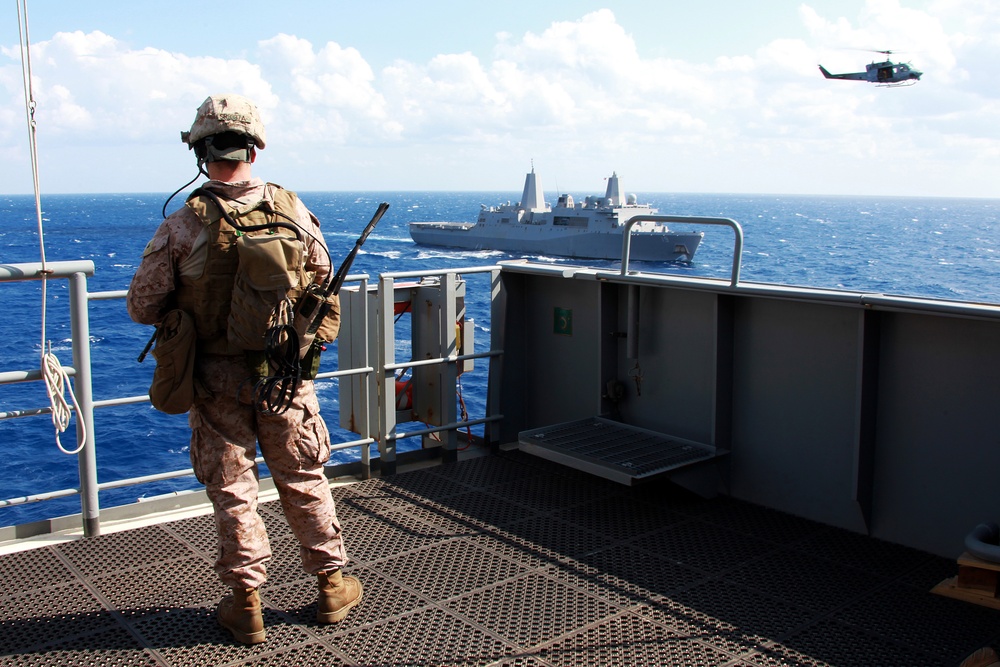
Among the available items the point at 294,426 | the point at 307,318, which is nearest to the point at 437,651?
the point at 294,426

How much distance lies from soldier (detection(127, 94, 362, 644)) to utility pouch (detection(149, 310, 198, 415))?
7 cm

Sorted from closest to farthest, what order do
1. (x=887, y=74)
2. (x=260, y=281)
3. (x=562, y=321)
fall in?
(x=260, y=281), (x=562, y=321), (x=887, y=74)

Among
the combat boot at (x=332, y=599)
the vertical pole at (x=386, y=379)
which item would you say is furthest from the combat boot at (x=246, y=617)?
the vertical pole at (x=386, y=379)

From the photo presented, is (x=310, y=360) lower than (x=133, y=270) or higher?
higher

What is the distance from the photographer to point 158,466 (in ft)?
54.6

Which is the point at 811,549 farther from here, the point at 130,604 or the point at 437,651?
the point at 130,604

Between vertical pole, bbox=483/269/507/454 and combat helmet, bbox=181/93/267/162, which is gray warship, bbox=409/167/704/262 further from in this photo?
combat helmet, bbox=181/93/267/162

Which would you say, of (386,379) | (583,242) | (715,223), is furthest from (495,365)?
(583,242)

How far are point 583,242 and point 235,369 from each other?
6159 cm

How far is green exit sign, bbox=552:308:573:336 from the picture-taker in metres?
5.57

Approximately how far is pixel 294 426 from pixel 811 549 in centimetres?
241

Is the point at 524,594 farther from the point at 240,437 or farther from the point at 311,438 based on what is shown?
the point at 240,437

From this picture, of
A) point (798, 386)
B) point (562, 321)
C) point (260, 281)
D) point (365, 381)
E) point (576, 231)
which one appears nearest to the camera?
point (260, 281)

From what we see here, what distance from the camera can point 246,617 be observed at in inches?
120
